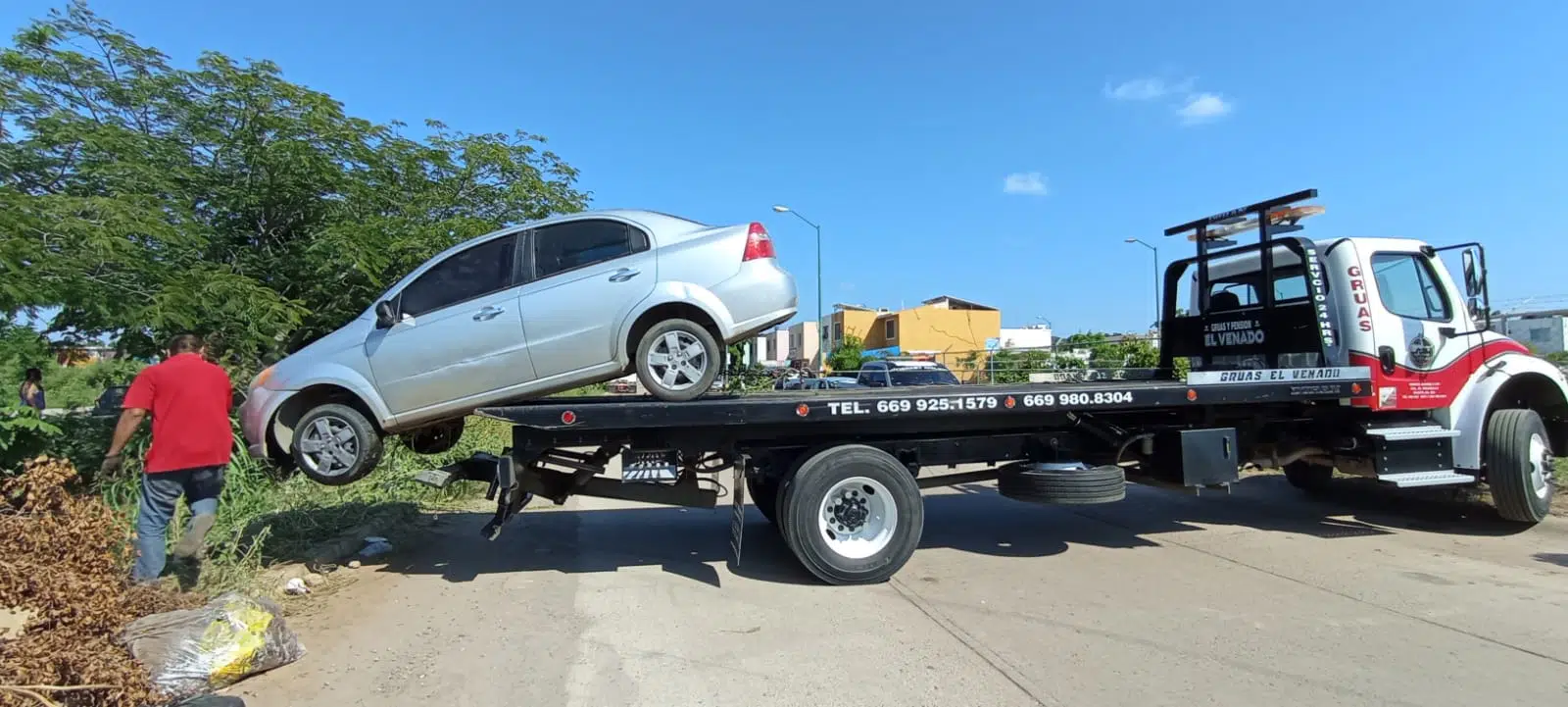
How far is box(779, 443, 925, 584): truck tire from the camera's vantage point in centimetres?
575

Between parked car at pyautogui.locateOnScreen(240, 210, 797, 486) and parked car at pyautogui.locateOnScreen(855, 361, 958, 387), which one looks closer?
parked car at pyautogui.locateOnScreen(240, 210, 797, 486)

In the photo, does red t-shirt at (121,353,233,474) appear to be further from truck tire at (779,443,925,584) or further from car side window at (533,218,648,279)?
truck tire at (779,443,925,584)

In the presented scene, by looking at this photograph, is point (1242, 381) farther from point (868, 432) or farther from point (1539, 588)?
point (868, 432)

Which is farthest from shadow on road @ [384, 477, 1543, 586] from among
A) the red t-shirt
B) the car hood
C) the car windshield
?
the car windshield

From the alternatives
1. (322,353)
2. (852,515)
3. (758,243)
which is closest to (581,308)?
(758,243)

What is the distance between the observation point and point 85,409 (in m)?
8.74

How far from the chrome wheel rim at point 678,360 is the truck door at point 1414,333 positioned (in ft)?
18.4

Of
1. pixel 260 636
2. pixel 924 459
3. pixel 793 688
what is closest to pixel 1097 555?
pixel 924 459

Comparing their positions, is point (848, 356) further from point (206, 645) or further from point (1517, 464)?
point (206, 645)

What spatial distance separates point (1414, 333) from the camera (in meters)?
7.27

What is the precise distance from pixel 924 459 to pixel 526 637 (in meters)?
3.24

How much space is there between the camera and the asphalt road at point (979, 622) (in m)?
4.02

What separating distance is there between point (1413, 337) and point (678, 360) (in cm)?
634

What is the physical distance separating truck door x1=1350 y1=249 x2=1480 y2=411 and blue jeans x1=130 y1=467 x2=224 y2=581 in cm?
867
